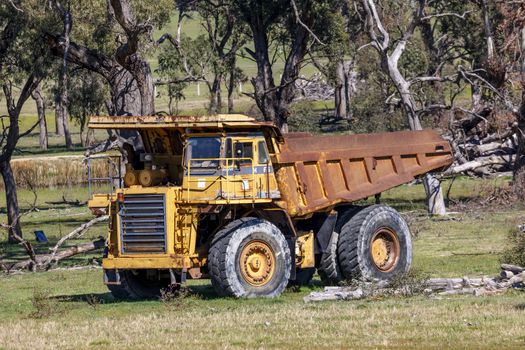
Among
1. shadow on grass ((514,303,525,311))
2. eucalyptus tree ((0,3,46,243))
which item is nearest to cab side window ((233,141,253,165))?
shadow on grass ((514,303,525,311))

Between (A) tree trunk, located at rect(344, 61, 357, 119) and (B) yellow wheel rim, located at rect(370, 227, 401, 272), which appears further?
(A) tree trunk, located at rect(344, 61, 357, 119)

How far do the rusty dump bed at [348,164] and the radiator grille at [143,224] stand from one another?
2209mm

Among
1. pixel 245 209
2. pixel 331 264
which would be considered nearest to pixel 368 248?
pixel 331 264

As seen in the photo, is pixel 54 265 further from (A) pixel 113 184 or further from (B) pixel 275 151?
Result: (B) pixel 275 151

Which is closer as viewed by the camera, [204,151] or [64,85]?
[204,151]

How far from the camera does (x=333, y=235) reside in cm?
2112

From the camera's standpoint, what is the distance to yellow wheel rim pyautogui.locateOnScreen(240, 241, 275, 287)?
19156 mm

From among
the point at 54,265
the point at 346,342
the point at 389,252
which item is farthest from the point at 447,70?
the point at 346,342

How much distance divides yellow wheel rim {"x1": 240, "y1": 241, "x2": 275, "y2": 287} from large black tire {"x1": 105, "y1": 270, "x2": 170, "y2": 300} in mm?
1952

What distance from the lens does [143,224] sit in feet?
62.9

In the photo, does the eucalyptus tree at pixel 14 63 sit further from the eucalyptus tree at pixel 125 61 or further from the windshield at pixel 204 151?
the windshield at pixel 204 151

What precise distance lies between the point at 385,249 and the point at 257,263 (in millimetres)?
3077

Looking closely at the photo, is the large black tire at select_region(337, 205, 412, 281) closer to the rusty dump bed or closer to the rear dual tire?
the rear dual tire

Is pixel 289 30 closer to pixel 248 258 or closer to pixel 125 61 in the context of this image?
pixel 125 61
